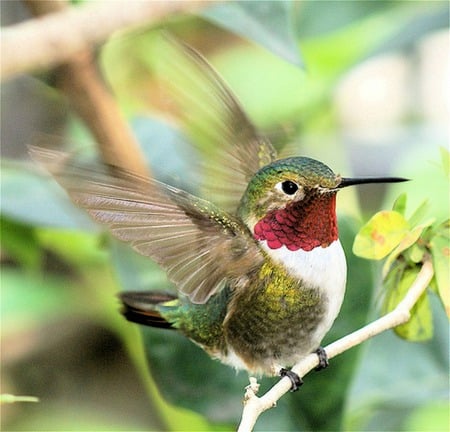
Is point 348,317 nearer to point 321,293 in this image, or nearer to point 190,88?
point 321,293

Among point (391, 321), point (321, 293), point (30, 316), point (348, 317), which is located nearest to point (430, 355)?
point (348, 317)

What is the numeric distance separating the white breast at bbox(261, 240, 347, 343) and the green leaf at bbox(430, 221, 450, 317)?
0.15 metres

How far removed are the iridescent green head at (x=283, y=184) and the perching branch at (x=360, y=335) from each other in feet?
0.56

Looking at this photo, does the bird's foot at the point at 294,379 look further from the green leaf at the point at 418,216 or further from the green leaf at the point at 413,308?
the green leaf at the point at 418,216

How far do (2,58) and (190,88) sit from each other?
305 mm

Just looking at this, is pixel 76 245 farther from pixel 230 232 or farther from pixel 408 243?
pixel 408 243

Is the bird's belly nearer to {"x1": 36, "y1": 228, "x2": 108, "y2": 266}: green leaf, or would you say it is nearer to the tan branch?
the tan branch

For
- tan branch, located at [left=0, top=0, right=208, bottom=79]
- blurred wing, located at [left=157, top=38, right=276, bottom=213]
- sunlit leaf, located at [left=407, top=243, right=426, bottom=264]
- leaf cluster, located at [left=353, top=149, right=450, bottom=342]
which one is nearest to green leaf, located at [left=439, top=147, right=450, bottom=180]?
leaf cluster, located at [left=353, top=149, right=450, bottom=342]

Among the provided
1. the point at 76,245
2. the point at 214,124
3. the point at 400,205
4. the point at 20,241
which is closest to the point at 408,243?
the point at 400,205

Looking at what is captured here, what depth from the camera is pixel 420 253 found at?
4.65 ft

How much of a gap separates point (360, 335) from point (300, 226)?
242 millimetres

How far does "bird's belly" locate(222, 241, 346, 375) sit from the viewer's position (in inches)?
59.4

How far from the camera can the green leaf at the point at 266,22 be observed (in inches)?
67.4

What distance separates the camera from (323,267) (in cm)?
150
